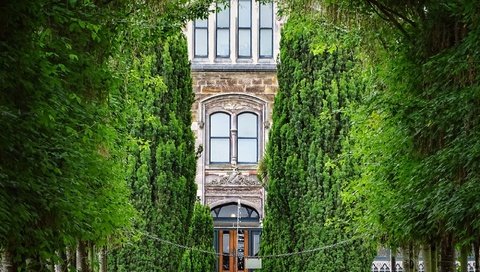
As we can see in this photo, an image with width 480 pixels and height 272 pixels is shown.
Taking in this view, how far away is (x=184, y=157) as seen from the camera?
34.8 metres

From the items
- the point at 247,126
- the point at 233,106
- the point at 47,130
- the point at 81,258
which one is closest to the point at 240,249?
the point at 247,126

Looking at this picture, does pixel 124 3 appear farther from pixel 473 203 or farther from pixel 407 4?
pixel 473 203

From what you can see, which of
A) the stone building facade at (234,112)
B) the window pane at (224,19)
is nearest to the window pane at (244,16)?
the stone building facade at (234,112)

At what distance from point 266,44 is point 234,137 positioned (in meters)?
3.80

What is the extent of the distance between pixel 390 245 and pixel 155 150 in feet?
44.1

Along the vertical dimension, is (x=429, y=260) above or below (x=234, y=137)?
below

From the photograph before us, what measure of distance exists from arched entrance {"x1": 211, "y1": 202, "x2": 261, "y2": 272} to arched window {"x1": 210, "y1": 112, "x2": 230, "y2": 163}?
1954 millimetres

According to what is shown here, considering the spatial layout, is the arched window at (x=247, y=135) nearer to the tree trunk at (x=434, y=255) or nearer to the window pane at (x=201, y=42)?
the window pane at (x=201, y=42)

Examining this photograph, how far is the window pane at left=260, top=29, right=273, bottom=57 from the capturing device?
4794cm

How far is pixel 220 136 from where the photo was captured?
47.8 metres

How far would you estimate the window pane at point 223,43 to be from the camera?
157ft

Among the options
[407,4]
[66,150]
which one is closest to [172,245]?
[407,4]

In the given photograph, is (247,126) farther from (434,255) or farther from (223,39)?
(434,255)

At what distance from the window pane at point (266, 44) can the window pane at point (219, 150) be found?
3.65 metres
